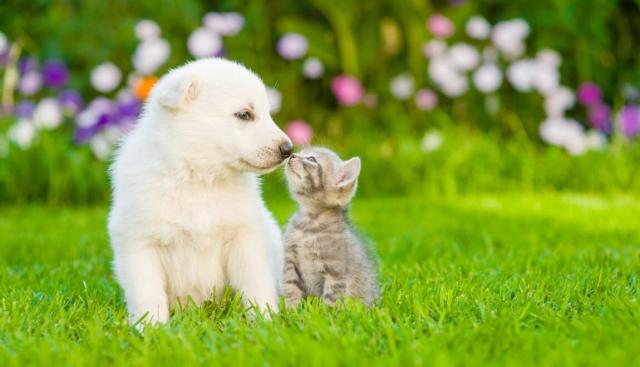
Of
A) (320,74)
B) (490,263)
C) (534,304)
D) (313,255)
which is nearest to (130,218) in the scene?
(313,255)

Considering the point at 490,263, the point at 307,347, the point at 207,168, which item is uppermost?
the point at 207,168

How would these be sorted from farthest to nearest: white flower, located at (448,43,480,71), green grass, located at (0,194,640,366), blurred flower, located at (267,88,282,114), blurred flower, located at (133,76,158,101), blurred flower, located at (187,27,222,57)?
white flower, located at (448,43,480,71) → blurred flower, located at (187,27,222,57) → blurred flower, located at (133,76,158,101) → blurred flower, located at (267,88,282,114) → green grass, located at (0,194,640,366)

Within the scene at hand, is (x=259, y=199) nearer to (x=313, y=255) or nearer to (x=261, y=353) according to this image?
(x=313, y=255)

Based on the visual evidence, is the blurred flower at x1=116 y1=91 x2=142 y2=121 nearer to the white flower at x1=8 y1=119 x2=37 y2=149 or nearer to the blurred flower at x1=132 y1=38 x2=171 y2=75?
the blurred flower at x1=132 y1=38 x2=171 y2=75

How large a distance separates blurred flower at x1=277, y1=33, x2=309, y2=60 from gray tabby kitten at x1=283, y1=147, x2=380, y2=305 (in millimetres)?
5062

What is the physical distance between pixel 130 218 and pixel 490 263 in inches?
77.5

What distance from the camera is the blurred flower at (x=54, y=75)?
8.32m

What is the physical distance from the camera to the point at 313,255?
3.51 metres

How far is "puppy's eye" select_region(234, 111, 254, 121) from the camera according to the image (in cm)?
345

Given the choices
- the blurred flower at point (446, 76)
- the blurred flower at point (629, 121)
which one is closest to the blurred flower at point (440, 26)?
the blurred flower at point (446, 76)

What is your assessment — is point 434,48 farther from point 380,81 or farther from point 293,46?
point 293,46

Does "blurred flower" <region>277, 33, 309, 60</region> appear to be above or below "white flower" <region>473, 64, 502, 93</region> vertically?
above

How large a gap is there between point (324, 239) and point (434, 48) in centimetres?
553

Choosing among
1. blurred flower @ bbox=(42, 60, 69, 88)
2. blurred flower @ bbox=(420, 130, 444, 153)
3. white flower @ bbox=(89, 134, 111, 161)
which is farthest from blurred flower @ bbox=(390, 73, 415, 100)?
blurred flower @ bbox=(42, 60, 69, 88)
